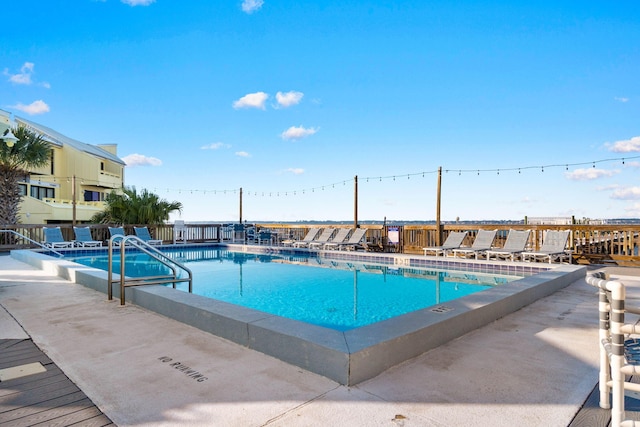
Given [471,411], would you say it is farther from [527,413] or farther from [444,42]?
[444,42]

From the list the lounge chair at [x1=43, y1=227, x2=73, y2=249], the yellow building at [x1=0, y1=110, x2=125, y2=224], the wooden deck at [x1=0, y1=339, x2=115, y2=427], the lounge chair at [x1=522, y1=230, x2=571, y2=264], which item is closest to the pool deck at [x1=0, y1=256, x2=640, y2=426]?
the wooden deck at [x1=0, y1=339, x2=115, y2=427]

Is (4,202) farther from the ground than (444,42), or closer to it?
closer to it

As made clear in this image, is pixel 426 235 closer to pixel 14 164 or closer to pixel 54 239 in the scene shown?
pixel 54 239

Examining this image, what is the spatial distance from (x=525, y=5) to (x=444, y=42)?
247 cm

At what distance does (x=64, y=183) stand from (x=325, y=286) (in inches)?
872

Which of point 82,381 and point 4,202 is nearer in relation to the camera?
point 82,381

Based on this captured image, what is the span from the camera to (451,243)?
9641mm

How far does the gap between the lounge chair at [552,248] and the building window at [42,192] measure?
2299 cm

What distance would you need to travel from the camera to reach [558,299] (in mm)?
4699

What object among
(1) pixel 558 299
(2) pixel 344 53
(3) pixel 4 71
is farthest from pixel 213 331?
(3) pixel 4 71

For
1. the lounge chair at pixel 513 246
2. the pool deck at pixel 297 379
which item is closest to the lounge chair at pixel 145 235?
the pool deck at pixel 297 379

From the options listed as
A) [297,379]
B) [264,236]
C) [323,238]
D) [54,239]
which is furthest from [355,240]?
[297,379]

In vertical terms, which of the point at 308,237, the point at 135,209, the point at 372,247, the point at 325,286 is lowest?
the point at 325,286

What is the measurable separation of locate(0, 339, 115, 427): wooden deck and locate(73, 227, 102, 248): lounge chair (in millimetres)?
10081
